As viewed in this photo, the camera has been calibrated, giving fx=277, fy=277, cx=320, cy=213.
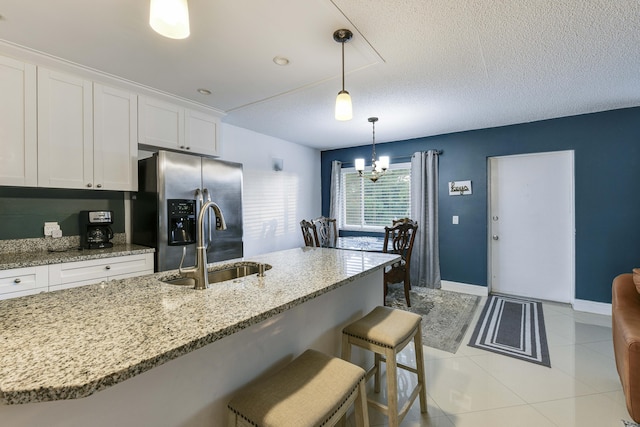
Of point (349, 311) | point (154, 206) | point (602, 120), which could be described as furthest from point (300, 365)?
point (602, 120)

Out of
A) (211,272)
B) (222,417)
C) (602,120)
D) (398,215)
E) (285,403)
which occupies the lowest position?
(222,417)

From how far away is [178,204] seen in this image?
8.65ft

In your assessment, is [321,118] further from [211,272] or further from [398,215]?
[211,272]

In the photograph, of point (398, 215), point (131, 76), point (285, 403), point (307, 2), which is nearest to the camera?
point (285, 403)

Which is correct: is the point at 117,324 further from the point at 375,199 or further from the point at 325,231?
the point at 375,199

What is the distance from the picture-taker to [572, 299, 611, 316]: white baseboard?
331 centimetres

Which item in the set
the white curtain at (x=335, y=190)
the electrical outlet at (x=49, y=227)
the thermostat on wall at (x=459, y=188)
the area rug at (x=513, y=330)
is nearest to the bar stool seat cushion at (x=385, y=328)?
the area rug at (x=513, y=330)

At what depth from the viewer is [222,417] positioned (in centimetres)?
105

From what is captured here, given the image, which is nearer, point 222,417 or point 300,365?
point 222,417

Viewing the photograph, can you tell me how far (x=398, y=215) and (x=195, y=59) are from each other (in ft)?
12.4

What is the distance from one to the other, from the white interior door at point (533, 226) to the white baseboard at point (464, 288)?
9.3 inches

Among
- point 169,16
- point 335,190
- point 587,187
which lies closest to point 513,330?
point 587,187

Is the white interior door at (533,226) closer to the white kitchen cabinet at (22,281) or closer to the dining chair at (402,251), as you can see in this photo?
the dining chair at (402,251)

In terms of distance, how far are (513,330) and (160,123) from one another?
4.28 metres
